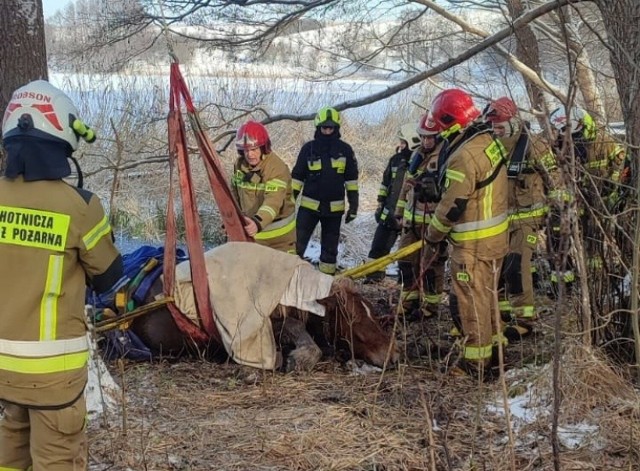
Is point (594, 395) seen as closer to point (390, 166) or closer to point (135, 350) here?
point (135, 350)

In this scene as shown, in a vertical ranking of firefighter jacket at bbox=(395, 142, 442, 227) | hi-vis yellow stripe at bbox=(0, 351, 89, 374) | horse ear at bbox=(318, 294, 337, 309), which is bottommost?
horse ear at bbox=(318, 294, 337, 309)

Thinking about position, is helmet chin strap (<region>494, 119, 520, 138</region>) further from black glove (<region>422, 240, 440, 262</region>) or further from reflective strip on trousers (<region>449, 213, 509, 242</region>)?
reflective strip on trousers (<region>449, 213, 509, 242</region>)

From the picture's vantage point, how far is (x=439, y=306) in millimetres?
6406

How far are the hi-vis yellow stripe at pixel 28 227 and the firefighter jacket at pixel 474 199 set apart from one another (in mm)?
2686

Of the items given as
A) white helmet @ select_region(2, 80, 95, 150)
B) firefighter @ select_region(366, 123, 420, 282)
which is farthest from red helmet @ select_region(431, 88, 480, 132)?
white helmet @ select_region(2, 80, 95, 150)

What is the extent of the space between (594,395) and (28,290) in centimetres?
281

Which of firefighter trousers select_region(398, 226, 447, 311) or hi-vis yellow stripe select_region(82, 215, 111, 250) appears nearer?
hi-vis yellow stripe select_region(82, 215, 111, 250)

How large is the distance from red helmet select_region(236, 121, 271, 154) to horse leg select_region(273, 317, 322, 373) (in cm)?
199

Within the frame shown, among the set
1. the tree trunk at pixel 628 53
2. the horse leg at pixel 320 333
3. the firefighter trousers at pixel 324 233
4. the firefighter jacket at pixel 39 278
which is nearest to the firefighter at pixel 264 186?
the firefighter trousers at pixel 324 233

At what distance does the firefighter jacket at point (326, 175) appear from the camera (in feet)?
24.3

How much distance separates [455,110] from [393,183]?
104 inches

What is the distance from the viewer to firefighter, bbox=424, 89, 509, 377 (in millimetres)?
4551

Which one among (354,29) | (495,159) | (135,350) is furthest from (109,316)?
(354,29)

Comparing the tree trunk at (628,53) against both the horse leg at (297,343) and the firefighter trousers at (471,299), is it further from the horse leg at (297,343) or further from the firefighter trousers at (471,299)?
the horse leg at (297,343)
